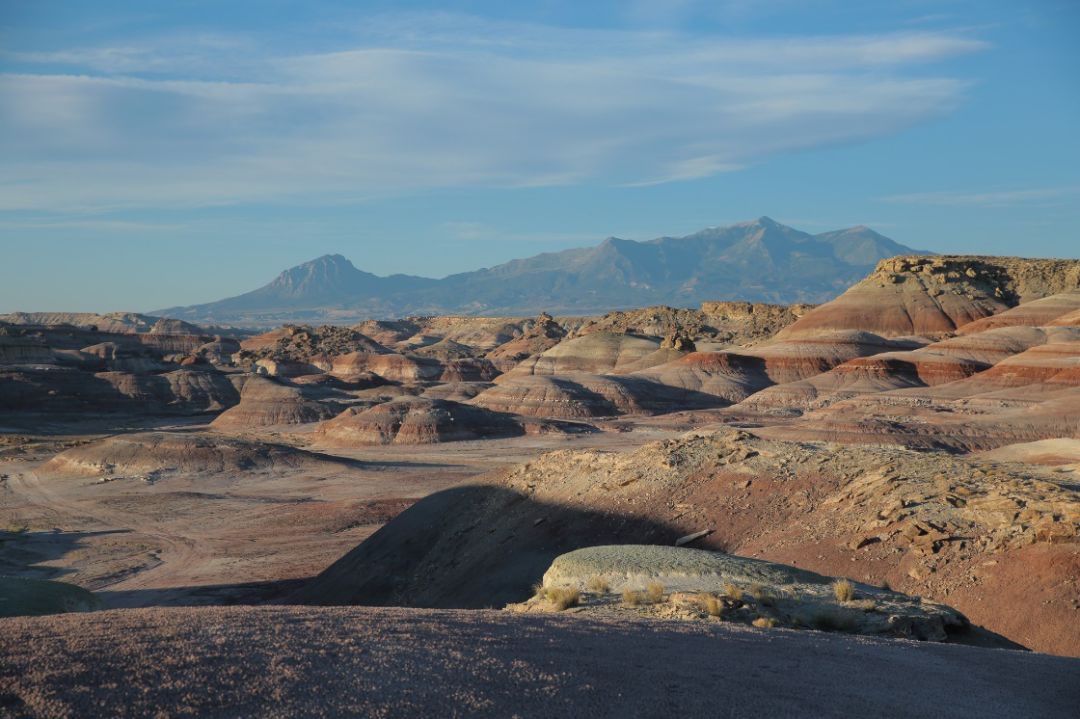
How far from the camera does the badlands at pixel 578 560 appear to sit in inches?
312

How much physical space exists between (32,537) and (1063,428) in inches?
1961

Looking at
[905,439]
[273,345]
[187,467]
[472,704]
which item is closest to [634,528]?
[472,704]

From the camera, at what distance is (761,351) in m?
99.7

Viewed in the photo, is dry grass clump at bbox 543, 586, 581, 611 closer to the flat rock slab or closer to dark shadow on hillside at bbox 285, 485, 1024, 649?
the flat rock slab

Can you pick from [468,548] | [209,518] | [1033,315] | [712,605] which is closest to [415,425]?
[209,518]

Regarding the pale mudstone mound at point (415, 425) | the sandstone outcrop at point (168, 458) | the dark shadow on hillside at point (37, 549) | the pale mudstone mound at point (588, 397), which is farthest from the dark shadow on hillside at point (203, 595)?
the pale mudstone mound at point (588, 397)

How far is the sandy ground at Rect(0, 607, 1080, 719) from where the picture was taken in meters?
7.01

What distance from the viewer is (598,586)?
51.8 ft

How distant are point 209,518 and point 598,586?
122 feet

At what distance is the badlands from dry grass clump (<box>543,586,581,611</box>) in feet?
0.30

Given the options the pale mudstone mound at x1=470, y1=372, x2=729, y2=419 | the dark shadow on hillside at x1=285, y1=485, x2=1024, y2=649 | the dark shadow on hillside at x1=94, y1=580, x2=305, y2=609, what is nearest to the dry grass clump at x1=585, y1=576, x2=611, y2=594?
the dark shadow on hillside at x1=285, y1=485, x2=1024, y2=649

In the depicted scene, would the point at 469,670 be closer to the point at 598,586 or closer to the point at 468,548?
the point at 598,586

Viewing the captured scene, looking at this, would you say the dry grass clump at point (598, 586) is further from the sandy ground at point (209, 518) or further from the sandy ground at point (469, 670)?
the sandy ground at point (209, 518)

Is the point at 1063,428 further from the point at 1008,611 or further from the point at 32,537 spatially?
the point at 32,537
